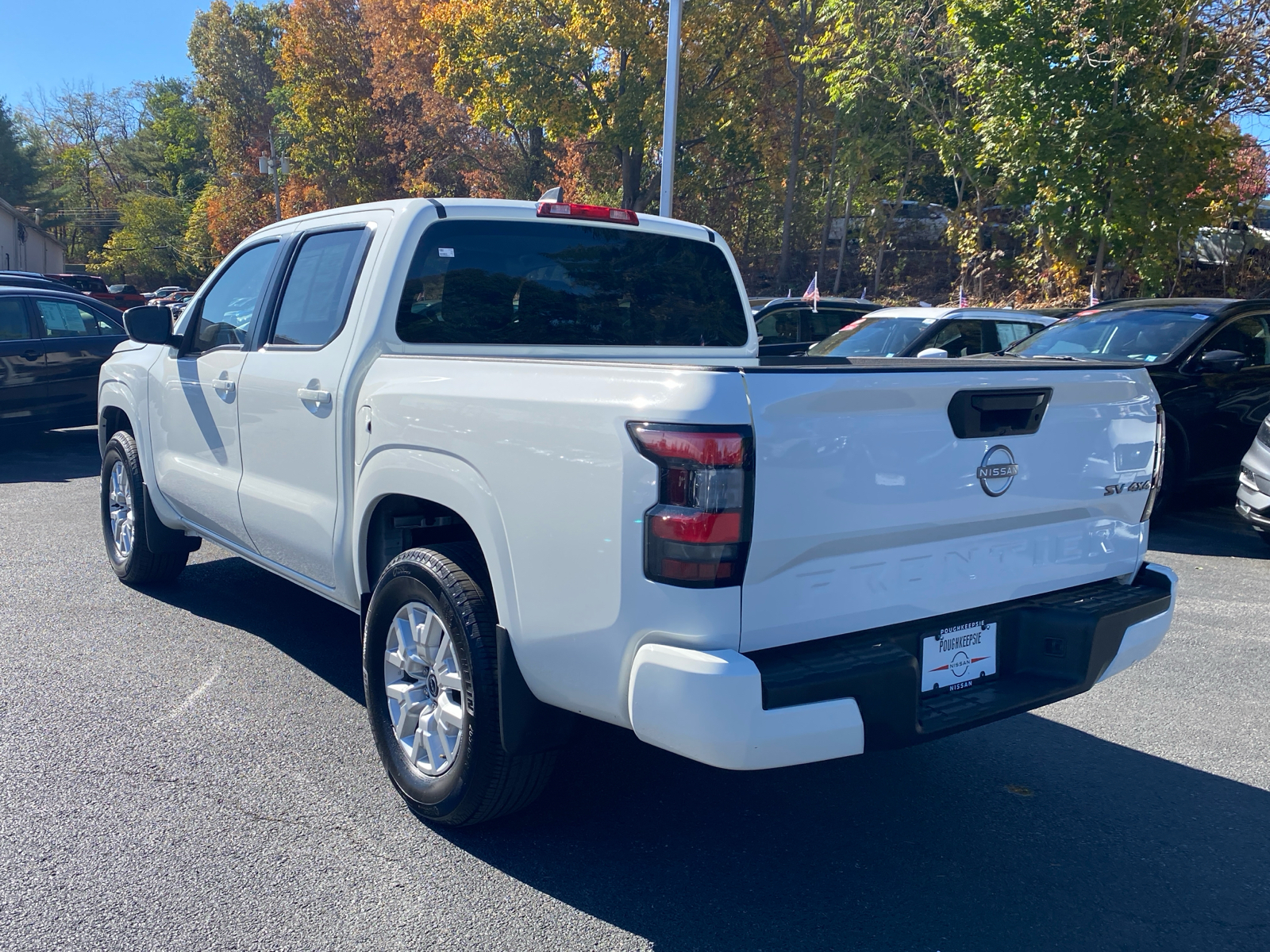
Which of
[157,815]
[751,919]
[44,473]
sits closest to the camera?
[751,919]

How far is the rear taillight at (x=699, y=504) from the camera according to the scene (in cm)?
250

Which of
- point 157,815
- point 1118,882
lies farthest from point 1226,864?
point 157,815

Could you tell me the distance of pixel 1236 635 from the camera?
5625mm

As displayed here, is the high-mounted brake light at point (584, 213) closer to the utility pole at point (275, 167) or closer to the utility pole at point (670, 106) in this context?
the utility pole at point (670, 106)

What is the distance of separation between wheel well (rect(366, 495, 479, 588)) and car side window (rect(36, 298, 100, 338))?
9.36 meters

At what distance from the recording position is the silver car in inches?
285

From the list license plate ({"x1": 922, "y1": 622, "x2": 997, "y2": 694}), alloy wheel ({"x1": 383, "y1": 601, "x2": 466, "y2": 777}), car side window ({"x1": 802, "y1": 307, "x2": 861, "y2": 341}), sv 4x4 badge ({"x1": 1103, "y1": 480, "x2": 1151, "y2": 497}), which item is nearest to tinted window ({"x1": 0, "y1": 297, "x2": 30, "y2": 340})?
car side window ({"x1": 802, "y1": 307, "x2": 861, "y2": 341})

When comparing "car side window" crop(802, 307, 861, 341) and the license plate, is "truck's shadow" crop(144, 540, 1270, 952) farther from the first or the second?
"car side window" crop(802, 307, 861, 341)

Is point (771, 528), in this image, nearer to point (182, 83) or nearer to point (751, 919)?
point (751, 919)

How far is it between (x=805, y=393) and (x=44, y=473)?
9.91 m

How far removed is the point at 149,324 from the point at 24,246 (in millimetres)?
64915

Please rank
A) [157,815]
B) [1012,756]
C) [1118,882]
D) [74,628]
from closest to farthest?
[1118,882] → [157,815] → [1012,756] → [74,628]

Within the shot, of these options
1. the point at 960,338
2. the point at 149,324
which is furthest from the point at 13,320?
the point at 960,338

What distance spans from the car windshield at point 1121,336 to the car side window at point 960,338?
27.3 inches
